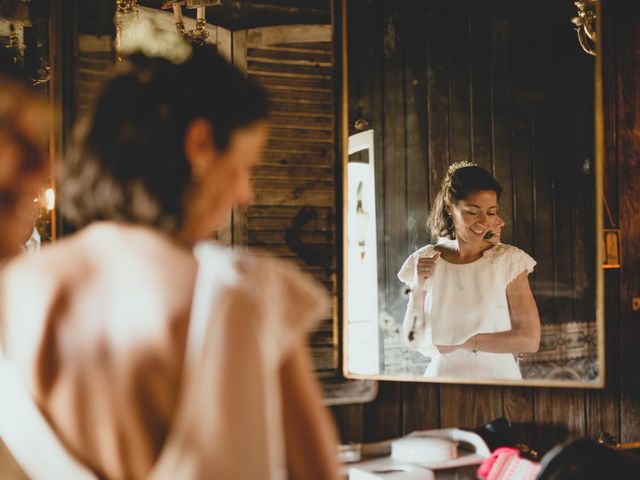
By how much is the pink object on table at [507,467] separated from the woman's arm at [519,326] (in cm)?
Answer: 32

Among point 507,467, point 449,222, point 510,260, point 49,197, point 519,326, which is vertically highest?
point 49,197

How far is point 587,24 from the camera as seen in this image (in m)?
2.30

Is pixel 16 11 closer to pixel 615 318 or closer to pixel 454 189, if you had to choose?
pixel 454 189

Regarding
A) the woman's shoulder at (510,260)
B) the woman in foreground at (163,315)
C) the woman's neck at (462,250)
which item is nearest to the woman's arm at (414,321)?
the woman's neck at (462,250)

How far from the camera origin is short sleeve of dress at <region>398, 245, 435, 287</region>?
2.48 meters

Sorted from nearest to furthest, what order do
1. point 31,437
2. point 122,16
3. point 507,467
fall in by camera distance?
1. point 31,437
2. point 507,467
3. point 122,16

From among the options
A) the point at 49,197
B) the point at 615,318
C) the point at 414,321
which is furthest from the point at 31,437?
the point at 615,318

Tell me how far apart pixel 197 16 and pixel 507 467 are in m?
1.87

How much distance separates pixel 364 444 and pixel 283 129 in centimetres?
122

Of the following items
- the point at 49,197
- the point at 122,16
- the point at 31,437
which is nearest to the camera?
the point at 31,437

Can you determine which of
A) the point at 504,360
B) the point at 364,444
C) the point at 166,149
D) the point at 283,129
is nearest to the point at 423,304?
the point at 504,360

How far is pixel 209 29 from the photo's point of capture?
2.69 meters

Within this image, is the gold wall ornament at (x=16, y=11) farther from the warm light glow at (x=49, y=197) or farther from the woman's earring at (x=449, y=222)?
the woman's earring at (x=449, y=222)

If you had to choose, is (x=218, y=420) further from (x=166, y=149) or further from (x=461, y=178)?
(x=461, y=178)
